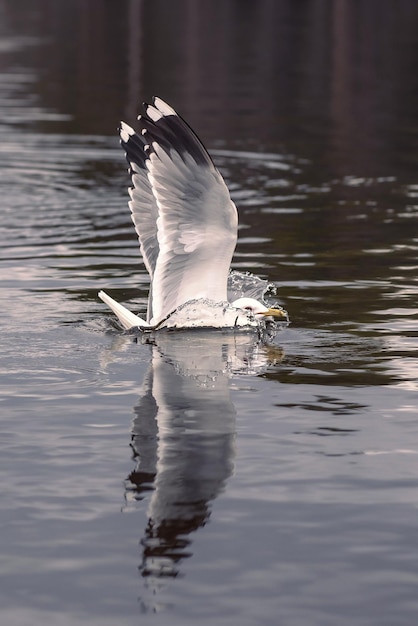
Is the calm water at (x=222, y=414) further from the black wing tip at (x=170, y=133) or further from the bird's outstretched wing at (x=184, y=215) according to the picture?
the black wing tip at (x=170, y=133)

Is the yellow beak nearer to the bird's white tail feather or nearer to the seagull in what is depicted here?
the seagull

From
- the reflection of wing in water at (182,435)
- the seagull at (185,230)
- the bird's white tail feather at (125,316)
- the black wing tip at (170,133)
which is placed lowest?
the reflection of wing in water at (182,435)

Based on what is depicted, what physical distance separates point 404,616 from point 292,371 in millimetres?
4841

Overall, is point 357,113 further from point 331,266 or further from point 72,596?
point 72,596

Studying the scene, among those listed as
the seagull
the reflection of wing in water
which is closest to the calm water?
the reflection of wing in water

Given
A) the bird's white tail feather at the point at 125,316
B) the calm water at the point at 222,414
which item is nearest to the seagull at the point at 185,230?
the bird's white tail feather at the point at 125,316

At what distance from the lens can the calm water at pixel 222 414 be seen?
26.9ft

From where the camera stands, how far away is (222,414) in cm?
1130

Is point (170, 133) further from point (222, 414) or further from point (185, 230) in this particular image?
point (222, 414)

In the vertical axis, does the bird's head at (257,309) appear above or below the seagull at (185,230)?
below

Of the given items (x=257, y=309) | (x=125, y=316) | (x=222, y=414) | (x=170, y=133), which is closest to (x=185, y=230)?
(x=170, y=133)

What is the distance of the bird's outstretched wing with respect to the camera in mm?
12625

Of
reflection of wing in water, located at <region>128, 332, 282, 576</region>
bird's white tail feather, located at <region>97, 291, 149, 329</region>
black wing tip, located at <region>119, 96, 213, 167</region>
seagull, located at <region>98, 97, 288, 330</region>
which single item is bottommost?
reflection of wing in water, located at <region>128, 332, 282, 576</region>

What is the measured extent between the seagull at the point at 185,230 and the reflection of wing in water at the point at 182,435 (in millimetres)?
272
